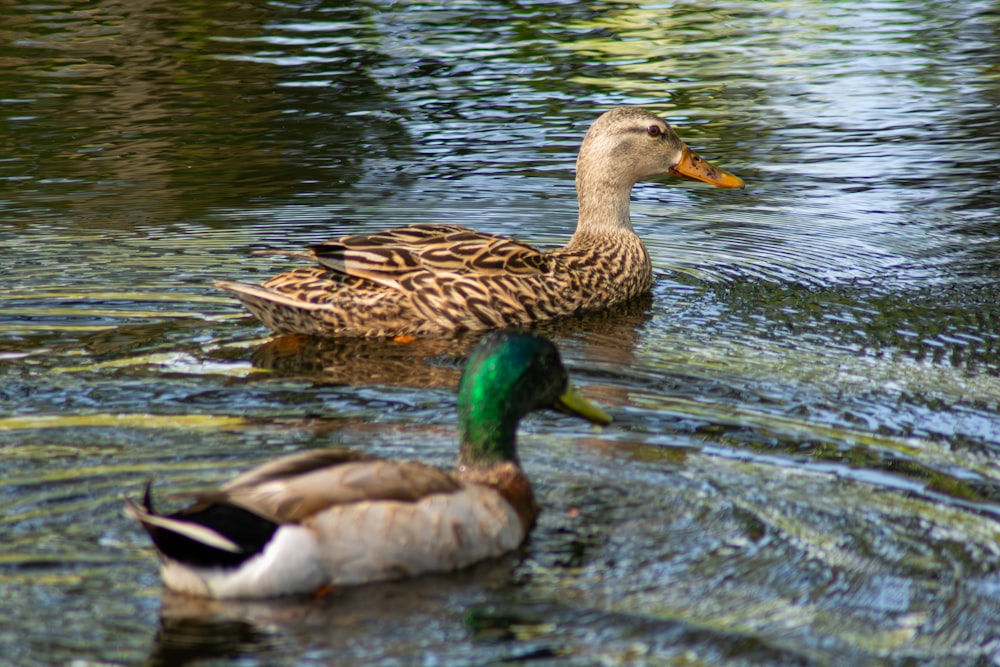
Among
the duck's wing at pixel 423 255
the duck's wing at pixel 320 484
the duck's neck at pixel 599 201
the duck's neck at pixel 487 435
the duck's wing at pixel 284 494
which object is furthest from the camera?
the duck's neck at pixel 599 201

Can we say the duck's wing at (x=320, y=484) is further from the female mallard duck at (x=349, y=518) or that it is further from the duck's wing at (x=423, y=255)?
the duck's wing at (x=423, y=255)

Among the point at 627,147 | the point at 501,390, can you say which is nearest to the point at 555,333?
the point at 627,147

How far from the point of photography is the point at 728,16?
1925 cm

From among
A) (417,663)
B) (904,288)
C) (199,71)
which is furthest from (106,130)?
(417,663)

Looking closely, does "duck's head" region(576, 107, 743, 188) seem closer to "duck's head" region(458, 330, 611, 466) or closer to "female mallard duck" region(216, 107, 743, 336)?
"female mallard duck" region(216, 107, 743, 336)

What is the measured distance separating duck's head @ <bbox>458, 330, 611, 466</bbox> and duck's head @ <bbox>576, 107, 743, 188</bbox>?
4.34m

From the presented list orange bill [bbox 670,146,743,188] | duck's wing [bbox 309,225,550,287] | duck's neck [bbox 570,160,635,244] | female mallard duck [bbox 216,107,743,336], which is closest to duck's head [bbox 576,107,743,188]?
duck's neck [bbox 570,160,635,244]

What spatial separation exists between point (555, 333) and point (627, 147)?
2015 millimetres

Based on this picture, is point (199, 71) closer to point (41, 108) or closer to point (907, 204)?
point (41, 108)

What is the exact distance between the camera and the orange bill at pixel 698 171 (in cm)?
1096

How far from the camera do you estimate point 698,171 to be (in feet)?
36.1

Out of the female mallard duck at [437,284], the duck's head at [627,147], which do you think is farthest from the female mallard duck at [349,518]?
the duck's head at [627,147]

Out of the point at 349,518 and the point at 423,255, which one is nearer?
the point at 349,518

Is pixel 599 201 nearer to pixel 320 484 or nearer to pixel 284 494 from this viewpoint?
pixel 320 484
